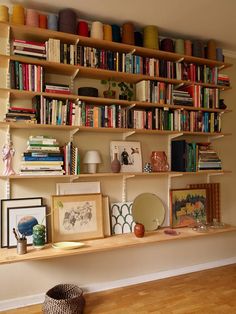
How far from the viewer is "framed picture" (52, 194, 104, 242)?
241cm

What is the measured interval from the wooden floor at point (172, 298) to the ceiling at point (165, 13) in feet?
8.21

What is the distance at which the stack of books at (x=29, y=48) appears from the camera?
7.29 feet

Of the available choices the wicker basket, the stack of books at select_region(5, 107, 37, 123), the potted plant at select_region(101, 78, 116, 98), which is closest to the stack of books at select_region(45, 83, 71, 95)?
the stack of books at select_region(5, 107, 37, 123)

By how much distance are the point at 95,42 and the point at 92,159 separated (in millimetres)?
1020

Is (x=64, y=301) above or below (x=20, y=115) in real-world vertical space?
below

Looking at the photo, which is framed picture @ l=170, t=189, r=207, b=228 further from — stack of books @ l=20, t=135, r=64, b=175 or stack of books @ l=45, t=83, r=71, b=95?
stack of books @ l=45, t=83, r=71, b=95

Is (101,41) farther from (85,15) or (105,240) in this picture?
(105,240)

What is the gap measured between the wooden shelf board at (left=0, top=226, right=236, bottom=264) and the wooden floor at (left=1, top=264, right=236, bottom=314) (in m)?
0.46

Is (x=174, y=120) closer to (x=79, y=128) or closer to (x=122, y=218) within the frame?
(x=79, y=128)

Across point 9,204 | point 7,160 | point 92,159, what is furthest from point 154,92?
point 9,204

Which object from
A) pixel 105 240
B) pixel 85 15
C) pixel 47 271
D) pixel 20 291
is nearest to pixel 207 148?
pixel 105 240

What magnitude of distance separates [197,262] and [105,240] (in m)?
1.28

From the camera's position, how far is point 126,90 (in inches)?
108

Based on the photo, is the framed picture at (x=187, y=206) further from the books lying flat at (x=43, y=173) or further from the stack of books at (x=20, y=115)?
the stack of books at (x=20, y=115)
